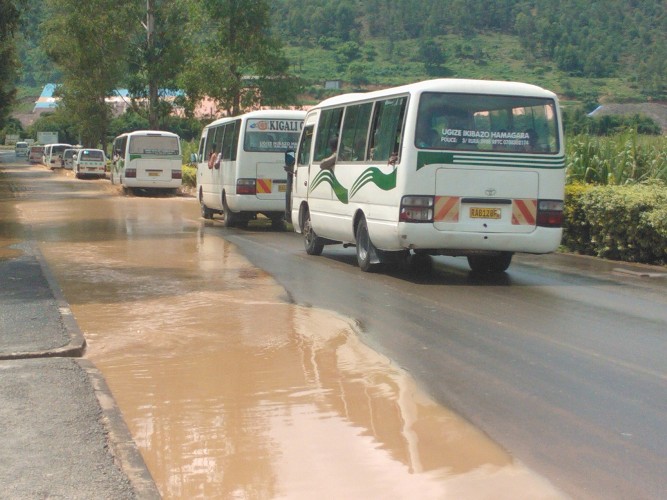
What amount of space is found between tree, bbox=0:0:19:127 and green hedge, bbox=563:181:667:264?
15517 mm

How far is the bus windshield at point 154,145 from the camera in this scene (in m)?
36.9

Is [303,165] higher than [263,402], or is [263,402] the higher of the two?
[303,165]

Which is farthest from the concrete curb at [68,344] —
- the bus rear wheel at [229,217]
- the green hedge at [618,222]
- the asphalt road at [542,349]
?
the bus rear wheel at [229,217]

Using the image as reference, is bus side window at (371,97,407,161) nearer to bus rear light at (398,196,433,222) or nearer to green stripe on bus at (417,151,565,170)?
green stripe on bus at (417,151,565,170)

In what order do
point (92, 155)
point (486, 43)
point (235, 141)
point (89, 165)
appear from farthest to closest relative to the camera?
1. point (486, 43)
2. point (92, 155)
3. point (89, 165)
4. point (235, 141)

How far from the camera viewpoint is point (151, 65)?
49000 millimetres

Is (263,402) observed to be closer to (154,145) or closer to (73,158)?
(154,145)

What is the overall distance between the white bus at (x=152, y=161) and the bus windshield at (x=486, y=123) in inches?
965

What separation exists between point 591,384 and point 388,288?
5.32m

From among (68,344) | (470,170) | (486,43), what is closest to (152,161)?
(470,170)

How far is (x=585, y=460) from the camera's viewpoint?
567 cm

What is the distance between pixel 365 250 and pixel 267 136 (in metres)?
8.72

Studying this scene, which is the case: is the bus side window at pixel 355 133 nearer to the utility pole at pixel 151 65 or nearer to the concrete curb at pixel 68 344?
the concrete curb at pixel 68 344

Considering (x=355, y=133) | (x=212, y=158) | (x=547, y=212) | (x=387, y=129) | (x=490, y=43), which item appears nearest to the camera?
(x=547, y=212)
